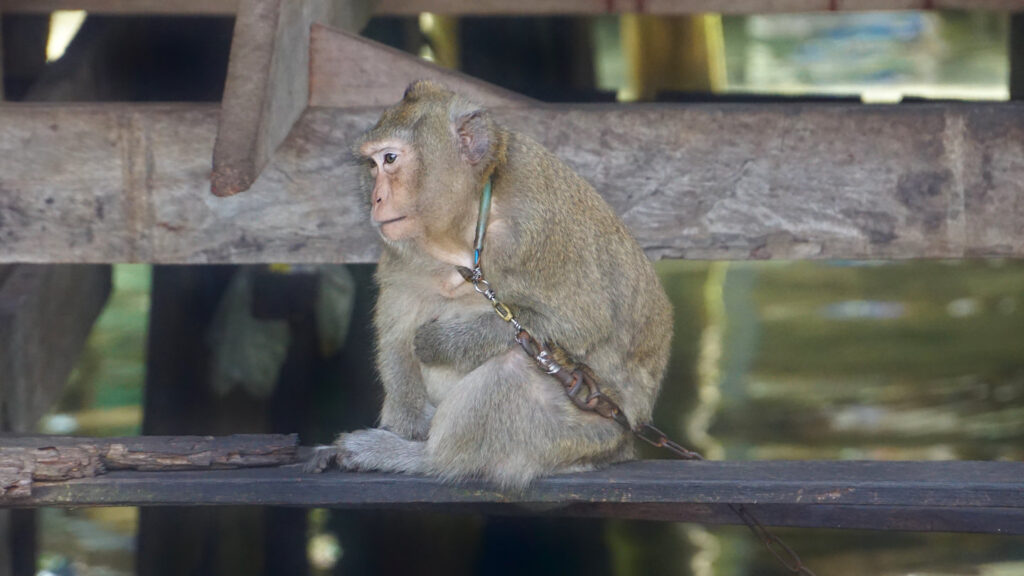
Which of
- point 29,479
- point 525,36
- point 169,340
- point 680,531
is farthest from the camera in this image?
point 525,36

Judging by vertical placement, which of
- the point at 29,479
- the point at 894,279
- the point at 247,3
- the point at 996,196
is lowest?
the point at 29,479

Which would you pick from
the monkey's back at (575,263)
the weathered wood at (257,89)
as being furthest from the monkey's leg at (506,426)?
the weathered wood at (257,89)

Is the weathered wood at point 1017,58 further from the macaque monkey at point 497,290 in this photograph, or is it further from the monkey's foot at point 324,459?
the monkey's foot at point 324,459

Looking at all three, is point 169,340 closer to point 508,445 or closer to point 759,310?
point 508,445

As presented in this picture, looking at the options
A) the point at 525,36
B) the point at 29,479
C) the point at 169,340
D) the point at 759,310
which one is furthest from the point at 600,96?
the point at 759,310

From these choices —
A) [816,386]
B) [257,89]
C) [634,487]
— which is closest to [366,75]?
[257,89]

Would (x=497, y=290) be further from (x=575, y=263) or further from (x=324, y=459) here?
(x=324, y=459)

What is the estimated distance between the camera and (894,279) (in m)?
11.0

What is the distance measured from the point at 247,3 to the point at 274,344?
8.41ft

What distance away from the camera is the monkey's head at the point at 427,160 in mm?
3105

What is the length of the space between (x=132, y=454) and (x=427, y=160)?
0.99 metres

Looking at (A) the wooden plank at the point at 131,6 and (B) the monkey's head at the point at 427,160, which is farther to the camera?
(A) the wooden plank at the point at 131,6

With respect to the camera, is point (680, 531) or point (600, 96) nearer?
point (600, 96)

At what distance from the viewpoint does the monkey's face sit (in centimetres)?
309
